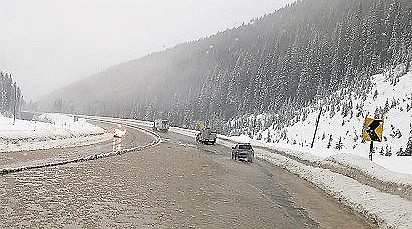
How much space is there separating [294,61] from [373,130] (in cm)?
9699

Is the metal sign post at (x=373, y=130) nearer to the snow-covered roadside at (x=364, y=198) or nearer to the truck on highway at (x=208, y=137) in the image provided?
the snow-covered roadside at (x=364, y=198)

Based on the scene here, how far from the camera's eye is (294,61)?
396 feet

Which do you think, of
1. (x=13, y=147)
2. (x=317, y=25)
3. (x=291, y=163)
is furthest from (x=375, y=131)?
(x=317, y=25)

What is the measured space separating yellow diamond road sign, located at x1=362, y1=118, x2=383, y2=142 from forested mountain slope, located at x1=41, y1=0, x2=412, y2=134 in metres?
63.9

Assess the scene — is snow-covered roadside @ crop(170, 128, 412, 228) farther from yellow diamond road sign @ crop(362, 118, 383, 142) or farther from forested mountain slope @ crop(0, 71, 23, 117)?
forested mountain slope @ crop(0, 71, 23, 117)

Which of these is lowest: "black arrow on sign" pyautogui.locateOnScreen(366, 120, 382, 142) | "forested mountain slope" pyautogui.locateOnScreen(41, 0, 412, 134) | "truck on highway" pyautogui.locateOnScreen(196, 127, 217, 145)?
"truck on highway" pyautogui.locateOnScreen(196, 127, 217, 145)

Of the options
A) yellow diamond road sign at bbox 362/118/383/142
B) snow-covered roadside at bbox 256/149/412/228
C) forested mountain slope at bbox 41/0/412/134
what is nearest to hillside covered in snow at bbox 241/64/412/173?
forested mountain slope at bbox 41/0/412/134

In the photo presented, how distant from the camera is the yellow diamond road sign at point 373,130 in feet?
83.5

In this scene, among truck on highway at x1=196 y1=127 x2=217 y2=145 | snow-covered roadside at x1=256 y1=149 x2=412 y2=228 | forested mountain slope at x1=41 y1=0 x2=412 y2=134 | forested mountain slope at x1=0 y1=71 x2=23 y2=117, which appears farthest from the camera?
forested mountain slope at x1=0 y1=71 x2=23 y2=117

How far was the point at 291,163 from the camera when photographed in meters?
35.5

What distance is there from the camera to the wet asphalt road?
1310 centimetres

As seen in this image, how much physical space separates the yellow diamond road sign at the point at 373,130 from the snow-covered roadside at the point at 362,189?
Answer: 1.77m

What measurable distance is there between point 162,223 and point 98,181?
7.62 meters

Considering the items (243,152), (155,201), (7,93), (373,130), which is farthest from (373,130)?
(7,93)
